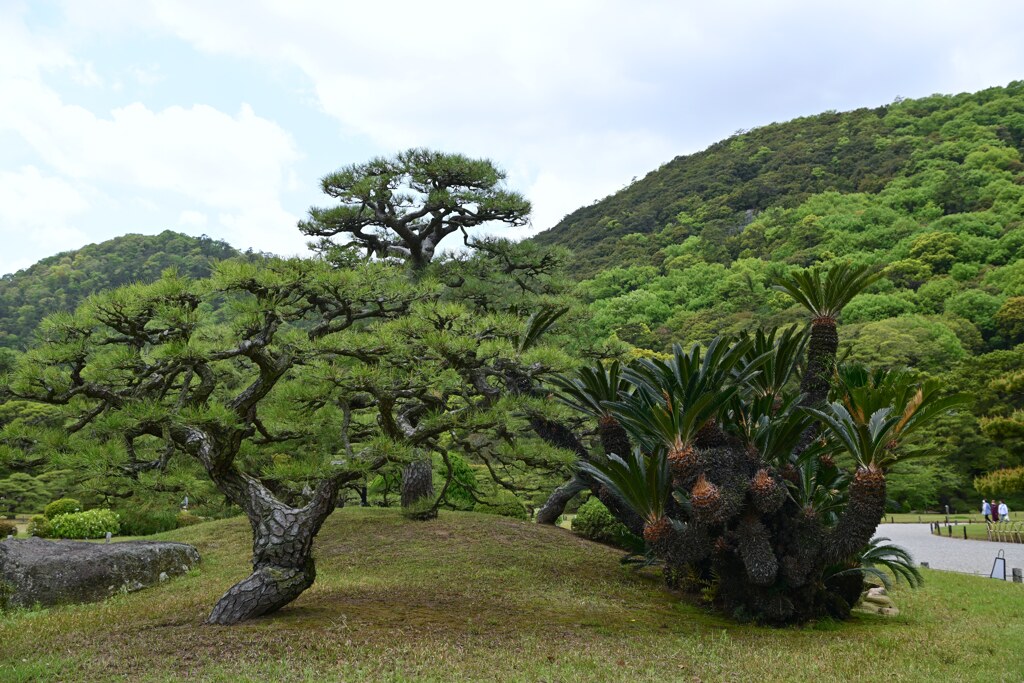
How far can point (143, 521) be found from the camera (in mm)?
17203

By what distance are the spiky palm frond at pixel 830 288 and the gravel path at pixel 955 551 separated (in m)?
8.85

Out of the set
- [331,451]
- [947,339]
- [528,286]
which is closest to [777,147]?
[947,339]

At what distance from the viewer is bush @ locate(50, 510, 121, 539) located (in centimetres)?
1581

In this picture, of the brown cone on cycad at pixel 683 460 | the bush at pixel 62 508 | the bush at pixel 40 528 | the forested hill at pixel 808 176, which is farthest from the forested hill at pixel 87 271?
the brown cone on cycad at pixel 683 460

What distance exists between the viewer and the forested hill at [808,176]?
190 feet

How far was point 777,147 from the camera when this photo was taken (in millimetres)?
80062

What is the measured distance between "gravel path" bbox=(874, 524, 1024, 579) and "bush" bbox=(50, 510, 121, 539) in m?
19.0

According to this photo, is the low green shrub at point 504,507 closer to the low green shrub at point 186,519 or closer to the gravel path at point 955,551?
the low green shrub at point 186,519

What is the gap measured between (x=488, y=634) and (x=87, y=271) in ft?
195

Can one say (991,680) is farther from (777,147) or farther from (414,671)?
(777,147)

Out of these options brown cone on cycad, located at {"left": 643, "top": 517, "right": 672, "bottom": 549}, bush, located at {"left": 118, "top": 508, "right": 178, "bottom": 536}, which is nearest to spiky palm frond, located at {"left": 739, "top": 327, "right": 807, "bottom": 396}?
brown cone on cycad, located at {"left": 643, "top": 517, "right": 672, "bottom": 549}

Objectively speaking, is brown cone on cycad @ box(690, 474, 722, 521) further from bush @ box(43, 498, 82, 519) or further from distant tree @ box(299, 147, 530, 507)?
bush @ box(43, 498, 82, 519)

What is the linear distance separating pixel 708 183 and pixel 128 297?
76.1m

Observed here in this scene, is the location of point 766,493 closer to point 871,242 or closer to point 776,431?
point 776,431
